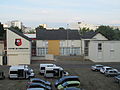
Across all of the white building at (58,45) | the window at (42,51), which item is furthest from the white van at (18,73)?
the window at (42,51)

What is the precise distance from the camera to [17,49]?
45.9 meters

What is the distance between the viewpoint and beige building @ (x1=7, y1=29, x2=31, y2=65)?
4544cm

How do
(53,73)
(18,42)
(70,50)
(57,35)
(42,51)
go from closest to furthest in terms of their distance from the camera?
(53,73), (18,42), (42,51), (70,50), (57,35)

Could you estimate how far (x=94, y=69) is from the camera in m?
36.9

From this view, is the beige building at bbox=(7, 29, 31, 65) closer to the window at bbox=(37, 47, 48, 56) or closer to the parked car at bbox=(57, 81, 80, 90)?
the window at bbox=(37, 47, 48, 56)

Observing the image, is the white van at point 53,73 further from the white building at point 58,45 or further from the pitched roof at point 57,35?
the pitched roof at point 57,35

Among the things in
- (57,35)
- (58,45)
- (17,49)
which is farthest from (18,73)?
(57,35)

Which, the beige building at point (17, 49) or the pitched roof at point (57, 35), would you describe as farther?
the pitched roof at point (57, 35)

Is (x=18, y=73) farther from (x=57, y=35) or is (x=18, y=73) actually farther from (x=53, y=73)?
(x=57, y=35)

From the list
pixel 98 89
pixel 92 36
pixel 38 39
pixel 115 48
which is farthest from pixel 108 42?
pixel 98 89

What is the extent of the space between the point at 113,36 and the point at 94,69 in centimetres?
5538

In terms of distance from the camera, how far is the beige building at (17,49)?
149 ft

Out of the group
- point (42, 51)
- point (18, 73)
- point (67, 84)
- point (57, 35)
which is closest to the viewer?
point (67, 84)

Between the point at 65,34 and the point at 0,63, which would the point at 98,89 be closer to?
the point at 0,63
